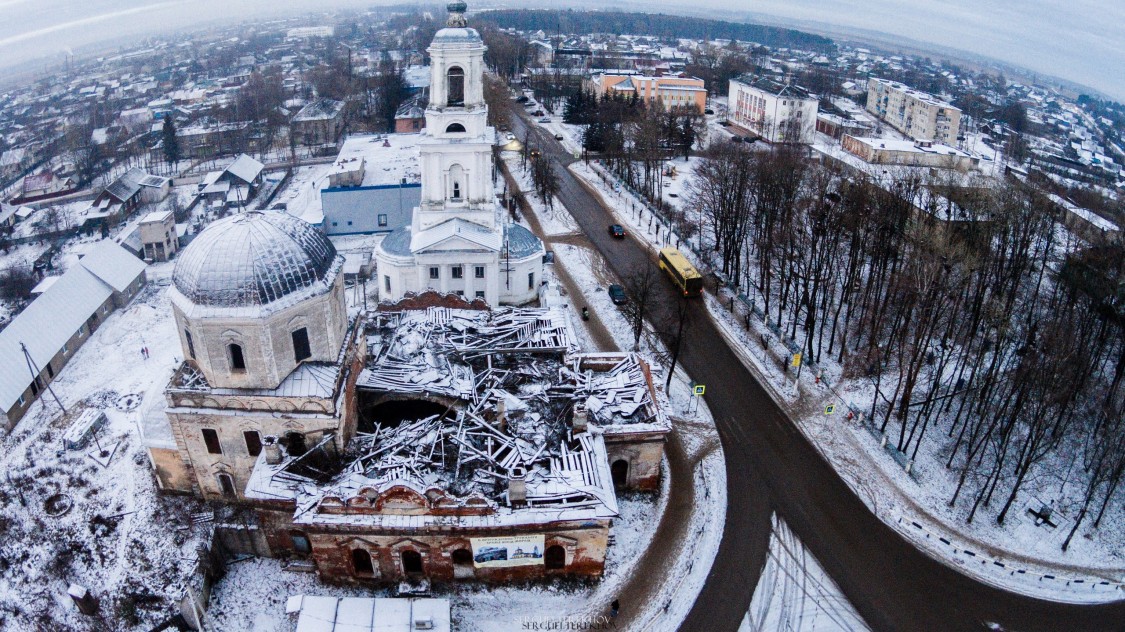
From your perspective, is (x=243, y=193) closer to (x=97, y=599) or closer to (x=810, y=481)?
(x=97, y=599)

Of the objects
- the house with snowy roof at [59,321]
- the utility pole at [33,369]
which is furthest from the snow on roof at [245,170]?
the utility pole at [33,369]

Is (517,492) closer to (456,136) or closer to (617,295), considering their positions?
(456,136)

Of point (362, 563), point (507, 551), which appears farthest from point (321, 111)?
point (507, 551)

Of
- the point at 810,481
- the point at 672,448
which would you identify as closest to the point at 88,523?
the point at 672,448

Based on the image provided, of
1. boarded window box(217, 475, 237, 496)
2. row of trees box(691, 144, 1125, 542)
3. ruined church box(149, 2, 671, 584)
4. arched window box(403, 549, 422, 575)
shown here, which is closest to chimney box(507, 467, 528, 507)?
ruined church box(149, 2, 671, 584)

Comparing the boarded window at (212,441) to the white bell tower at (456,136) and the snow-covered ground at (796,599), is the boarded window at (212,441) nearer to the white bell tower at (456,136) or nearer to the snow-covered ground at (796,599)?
the white bell tower at (456,136)
